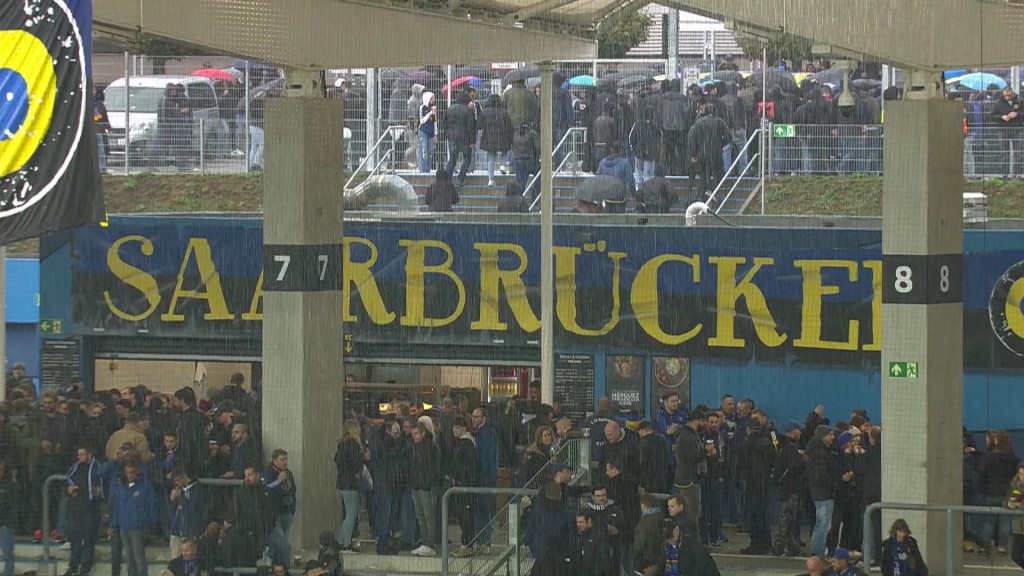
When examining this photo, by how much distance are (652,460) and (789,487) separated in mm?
1436

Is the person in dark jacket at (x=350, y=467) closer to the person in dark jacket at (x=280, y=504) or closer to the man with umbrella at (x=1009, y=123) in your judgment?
the person in dark jacket at (x=280, y=504)

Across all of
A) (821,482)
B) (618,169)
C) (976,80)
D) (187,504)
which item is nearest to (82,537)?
(187,504)

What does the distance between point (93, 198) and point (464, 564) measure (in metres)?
5.75

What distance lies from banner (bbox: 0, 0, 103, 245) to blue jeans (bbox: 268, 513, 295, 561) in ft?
16.4

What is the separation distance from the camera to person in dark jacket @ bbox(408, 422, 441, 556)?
53.3ft

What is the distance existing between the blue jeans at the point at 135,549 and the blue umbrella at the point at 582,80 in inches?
514

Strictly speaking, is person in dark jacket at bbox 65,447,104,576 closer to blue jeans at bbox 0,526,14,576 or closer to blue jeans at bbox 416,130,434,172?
blue jeans at bbox 0,526,14,576

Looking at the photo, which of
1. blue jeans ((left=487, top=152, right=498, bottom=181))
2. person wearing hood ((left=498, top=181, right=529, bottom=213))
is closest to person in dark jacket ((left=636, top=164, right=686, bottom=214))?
person wearing hood ((left=498, top=181, right=529, bottom=213))

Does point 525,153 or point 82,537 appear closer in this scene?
point 82,537

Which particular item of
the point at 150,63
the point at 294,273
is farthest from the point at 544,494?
the point at 150,63

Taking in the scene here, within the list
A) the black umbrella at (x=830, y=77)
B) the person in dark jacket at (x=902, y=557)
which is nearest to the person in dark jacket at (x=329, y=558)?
the person in dark jacket at (x=902, y=557)

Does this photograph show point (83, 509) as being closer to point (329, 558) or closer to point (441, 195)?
point (329, 558)

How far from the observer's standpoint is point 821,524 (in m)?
16.0

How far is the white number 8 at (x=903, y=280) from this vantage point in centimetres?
1609
